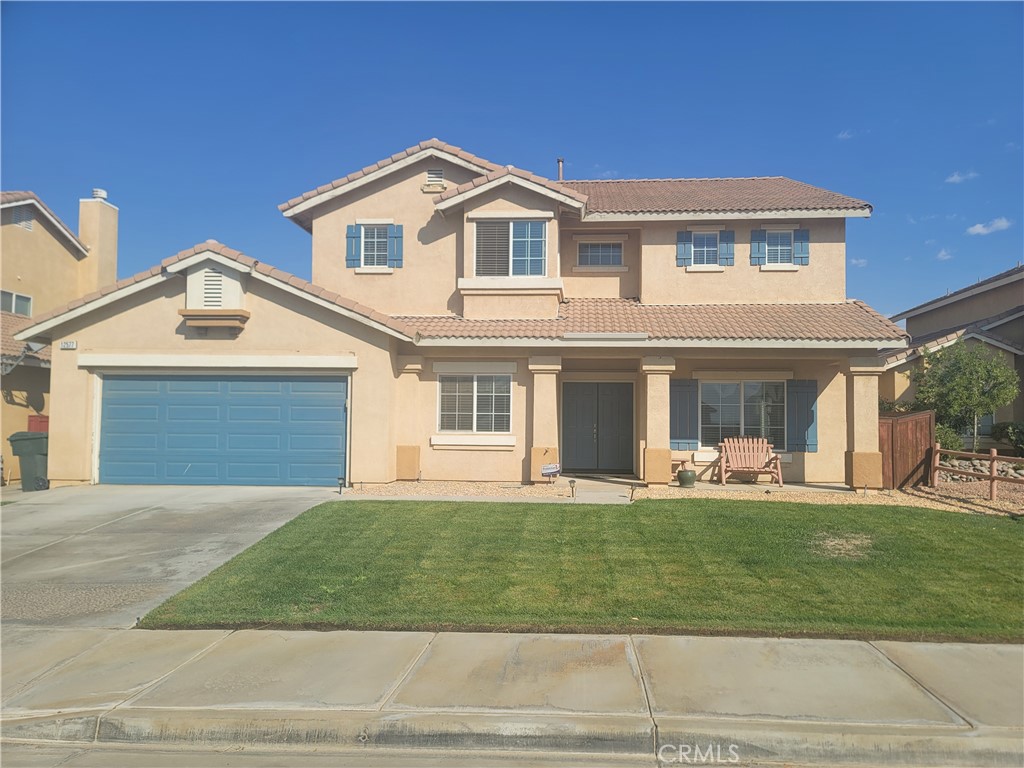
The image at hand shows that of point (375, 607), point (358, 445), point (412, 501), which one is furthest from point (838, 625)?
point (358, 445)

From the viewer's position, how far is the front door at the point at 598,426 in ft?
55.4

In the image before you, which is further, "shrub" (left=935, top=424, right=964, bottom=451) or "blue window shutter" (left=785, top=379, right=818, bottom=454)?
"shrub" (left=935, top=424, right=964, bottom=451)

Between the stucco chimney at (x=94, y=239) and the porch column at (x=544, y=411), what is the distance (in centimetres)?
1693

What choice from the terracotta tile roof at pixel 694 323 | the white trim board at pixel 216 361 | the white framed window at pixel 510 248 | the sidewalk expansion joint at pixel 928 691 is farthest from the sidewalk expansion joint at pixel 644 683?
the white framed window at pixel 510 248

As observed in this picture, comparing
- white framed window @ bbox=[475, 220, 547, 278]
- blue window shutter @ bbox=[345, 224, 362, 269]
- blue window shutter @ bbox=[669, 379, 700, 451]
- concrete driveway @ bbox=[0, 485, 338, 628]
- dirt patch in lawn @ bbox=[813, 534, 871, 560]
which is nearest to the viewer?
concrete driveway @ bbox=[0, 485, 338, 628]

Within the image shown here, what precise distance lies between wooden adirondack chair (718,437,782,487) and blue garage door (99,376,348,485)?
26.4 feet

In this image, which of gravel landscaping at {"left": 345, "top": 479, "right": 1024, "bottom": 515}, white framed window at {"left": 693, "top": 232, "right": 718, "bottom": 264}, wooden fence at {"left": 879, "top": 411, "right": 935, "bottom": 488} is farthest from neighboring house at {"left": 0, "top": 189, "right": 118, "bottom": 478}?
wooden fence at {"left": 879, "top": 411, "right": 935, "bottom": 488}

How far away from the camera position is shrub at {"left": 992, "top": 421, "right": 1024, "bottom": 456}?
18.0 m

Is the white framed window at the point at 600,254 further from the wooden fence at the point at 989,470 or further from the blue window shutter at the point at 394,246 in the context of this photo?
the wooden fence at the point at 989,470

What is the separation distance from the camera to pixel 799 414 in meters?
15.5

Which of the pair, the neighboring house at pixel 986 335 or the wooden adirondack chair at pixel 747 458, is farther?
the neighboring house at pixel 986 335

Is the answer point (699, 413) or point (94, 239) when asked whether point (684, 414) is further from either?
point (94, 239)

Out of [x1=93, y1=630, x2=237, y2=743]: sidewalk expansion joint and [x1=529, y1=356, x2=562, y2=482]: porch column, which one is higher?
[x1=529, y1=356, x2=562, y2=482]: porch column

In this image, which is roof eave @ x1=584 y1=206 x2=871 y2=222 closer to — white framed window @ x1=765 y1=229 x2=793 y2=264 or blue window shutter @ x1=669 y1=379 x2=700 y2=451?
white framed window @ x1=765 y1=229 x2=793 y2=264
